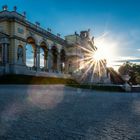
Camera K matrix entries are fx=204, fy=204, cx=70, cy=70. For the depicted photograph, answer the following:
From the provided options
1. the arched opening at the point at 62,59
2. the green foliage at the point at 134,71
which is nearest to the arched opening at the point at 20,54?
the arched opening at the point at 62,59

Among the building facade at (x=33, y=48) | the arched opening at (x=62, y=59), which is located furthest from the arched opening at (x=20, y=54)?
the arched opening at (x=62, y=59)

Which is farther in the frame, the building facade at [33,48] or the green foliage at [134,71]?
the green foliage at [134,71]

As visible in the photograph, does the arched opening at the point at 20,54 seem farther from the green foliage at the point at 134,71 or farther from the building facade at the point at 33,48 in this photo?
the green foliage at the point at 134,71

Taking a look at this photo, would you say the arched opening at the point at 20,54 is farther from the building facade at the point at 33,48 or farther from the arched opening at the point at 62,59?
the arched opening at the point at 62,59

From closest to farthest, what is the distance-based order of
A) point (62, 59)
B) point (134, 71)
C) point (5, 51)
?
point (5, 51)
point (62, 59)
point (134, 71)

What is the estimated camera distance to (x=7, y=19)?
3541 cm

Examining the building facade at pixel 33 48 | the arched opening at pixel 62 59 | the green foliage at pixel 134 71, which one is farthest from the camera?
the green foliage at pixel 134 71

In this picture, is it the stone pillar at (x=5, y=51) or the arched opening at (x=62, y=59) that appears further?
the arched opening at (x=62, y=59)

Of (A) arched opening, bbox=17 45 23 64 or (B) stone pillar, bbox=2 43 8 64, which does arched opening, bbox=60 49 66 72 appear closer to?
(A) arched opening, bbox=17 45 23 64

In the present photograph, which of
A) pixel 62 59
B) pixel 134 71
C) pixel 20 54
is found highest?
pixel 62 59

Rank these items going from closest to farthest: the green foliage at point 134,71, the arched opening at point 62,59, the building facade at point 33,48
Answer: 1. the building facade at point 33,48
2. the arched opening at point 62,59
3. the green foliage at point 134,71

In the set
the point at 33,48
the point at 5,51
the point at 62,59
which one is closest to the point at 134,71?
the point at 62,59

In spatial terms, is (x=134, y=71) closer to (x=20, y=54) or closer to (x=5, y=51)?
(x=20, y=54)

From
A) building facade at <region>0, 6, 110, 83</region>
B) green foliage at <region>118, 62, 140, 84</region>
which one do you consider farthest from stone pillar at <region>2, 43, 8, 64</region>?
green foliage at <region>118, 62, 140, 84</region>
